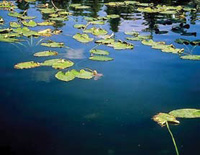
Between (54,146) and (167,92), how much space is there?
165cm

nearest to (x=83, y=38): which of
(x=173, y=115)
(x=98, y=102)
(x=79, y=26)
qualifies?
(x=79, y=26)

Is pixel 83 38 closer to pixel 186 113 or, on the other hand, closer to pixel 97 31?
pixel 97 31

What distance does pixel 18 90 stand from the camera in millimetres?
3307

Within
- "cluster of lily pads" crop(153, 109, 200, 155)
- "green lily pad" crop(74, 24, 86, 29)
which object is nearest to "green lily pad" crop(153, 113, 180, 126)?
"cluster of lily pads" crop(153, 109, 200, 155)

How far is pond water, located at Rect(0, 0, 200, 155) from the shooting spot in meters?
2.45

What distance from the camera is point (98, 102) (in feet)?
10.3

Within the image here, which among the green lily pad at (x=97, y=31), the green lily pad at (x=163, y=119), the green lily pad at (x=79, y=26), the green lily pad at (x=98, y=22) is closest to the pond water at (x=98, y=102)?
the green lily pad at (x=163, y=119)

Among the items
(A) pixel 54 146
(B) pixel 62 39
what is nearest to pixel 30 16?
(B) pixel 62 39

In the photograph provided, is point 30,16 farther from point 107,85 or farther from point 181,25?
point 107,85

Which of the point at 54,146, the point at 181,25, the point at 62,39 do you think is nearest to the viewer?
the point at 54,146

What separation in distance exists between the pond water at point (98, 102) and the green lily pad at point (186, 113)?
0.08 m

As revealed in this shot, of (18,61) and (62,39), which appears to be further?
(62,39)

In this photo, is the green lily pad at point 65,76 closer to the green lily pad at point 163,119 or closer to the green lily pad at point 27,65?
the green lily pad at point 27,65

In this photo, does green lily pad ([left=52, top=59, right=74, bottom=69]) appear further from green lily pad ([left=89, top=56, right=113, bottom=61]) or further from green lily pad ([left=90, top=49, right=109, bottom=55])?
green lily pad ([left=90, top=49, right=109, bottom=55])
